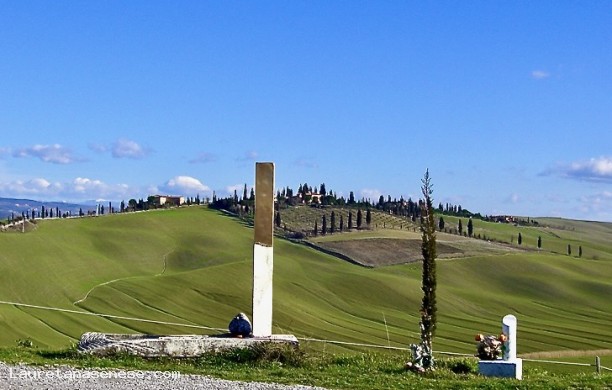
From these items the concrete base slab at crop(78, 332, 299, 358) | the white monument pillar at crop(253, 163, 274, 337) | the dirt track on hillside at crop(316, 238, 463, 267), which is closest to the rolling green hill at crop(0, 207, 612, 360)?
the dirt track on hillside at crop(316, 238, 463, 267)

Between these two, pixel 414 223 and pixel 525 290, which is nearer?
pixel 525 290

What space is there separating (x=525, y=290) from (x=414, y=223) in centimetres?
5257

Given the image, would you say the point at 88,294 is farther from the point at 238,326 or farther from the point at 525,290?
the point at 238,326

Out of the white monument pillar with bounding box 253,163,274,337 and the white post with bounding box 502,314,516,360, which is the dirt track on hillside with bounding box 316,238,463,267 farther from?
the white post with bounding box 502,314,516,360

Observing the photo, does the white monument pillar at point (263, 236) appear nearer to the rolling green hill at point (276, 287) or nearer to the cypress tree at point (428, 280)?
the cypress tree at point (428, 280)

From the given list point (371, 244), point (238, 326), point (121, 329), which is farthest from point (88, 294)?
point (238, 326)

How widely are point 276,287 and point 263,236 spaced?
3077 inches

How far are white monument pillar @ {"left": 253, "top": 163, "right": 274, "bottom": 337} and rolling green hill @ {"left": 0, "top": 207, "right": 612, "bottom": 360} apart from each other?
35829 mm

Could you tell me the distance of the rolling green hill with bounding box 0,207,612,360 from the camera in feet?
259

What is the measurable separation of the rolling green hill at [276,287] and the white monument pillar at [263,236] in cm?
3583

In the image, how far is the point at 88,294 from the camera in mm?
84250

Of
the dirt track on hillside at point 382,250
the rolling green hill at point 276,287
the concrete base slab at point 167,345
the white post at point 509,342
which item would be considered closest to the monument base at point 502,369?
the white post at point 509,342

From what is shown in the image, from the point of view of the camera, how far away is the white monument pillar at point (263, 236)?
20406mm

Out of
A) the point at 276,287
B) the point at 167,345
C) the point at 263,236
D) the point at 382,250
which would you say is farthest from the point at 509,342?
the point at 382,250
